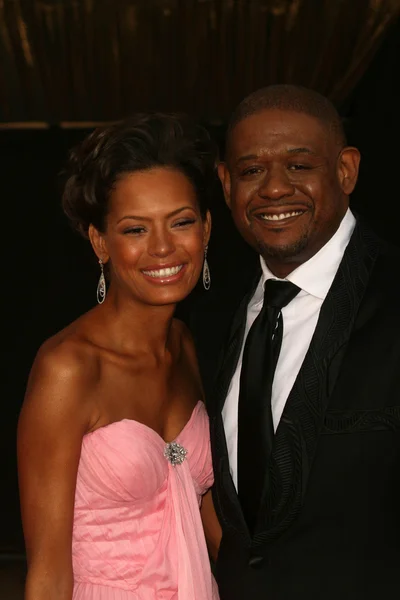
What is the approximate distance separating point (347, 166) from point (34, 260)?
318cm

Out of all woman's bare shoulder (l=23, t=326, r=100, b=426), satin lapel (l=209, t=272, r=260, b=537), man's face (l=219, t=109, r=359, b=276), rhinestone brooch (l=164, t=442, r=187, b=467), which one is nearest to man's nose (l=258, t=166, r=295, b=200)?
man's face (l=219, t=109, r=359, b=276)

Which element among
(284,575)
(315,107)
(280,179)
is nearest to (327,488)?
(284,575)

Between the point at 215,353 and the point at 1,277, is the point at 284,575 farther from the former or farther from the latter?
the point at 1,277

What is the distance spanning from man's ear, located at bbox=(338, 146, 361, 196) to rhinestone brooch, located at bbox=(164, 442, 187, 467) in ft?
2.57

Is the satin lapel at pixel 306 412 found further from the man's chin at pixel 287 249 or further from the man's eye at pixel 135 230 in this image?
the man's eye at pixel 135 230

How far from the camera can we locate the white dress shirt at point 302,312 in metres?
2.33

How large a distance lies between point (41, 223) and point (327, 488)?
11.3 feet

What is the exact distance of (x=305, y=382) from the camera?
86.1 inches

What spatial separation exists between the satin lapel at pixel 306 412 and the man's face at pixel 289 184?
199 mm

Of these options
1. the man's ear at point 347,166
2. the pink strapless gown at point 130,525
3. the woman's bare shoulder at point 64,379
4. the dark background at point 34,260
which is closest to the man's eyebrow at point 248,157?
the man's ear at point 347,166

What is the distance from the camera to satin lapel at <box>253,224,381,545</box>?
2.16 m

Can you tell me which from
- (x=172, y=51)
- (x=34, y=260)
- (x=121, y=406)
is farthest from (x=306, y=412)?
(x=34, y=260)

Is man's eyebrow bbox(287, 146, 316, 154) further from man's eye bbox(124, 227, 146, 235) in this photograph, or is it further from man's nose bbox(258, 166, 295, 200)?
man's eye bbox(124, 227, 146, 235)

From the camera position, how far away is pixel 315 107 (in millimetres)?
2396
